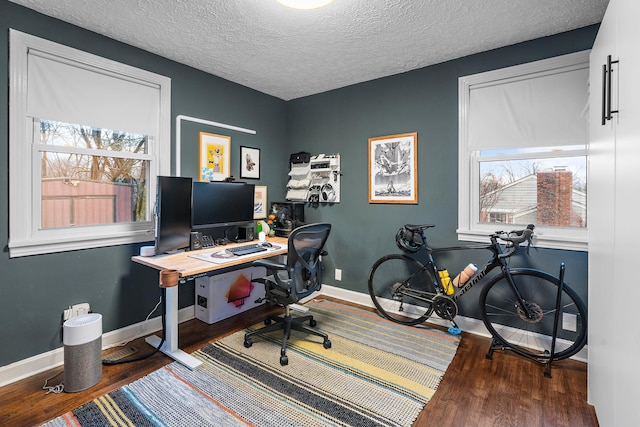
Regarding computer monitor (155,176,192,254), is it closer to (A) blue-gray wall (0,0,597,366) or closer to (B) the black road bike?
(A) blue-gray wall (0,0,597,366)

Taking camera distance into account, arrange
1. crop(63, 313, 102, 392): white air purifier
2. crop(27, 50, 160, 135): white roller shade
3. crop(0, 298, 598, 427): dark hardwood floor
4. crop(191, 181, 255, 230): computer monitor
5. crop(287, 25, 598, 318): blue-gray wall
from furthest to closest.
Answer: crop(191, 181, 255, 230): computer monitor, crop(287, 25, 598, 318): blue-gray wall, crop(27, 50, 160, 135): white roller shade, crop(63, 313, 102, 392): white air purifier, crop(0, 298, 598, 427): dark hardwood floor

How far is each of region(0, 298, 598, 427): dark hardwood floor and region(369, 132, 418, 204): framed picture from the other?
155 centimetres

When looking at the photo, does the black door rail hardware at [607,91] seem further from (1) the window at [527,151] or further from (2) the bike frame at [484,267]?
(2) the bike frame at [484,267]

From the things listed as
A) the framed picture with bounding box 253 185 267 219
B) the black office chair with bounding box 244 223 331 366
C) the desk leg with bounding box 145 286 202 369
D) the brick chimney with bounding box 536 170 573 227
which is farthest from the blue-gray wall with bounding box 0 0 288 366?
the brick chimney with bounding box 536 170 573 227

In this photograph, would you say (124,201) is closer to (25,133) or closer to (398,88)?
(25,133)

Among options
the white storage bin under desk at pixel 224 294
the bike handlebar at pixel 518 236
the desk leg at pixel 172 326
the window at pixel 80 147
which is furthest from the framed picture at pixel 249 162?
the bike handlebar at pixel 518 236

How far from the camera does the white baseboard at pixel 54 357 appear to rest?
6.53ft

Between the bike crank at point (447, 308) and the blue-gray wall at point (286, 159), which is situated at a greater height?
the blue-gray wall at point (286, 159)

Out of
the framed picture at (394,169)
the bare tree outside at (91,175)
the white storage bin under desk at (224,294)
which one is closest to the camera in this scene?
the bare tree outside at (91,175)

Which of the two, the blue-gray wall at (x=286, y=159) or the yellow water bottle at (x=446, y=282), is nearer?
the blue-gray wall at (x=286, y=159)

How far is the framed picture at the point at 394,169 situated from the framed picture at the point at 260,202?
1.33 m

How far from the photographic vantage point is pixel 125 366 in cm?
217

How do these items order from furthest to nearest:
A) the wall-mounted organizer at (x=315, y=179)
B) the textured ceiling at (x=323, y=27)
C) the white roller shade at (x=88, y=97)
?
the wall-mounted organizer at (x=315, y=179)
the white roller shade at (x=88, y=97)
the textured ceiling at (x=323, y=27)

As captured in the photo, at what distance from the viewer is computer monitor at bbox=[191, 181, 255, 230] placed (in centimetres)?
280
